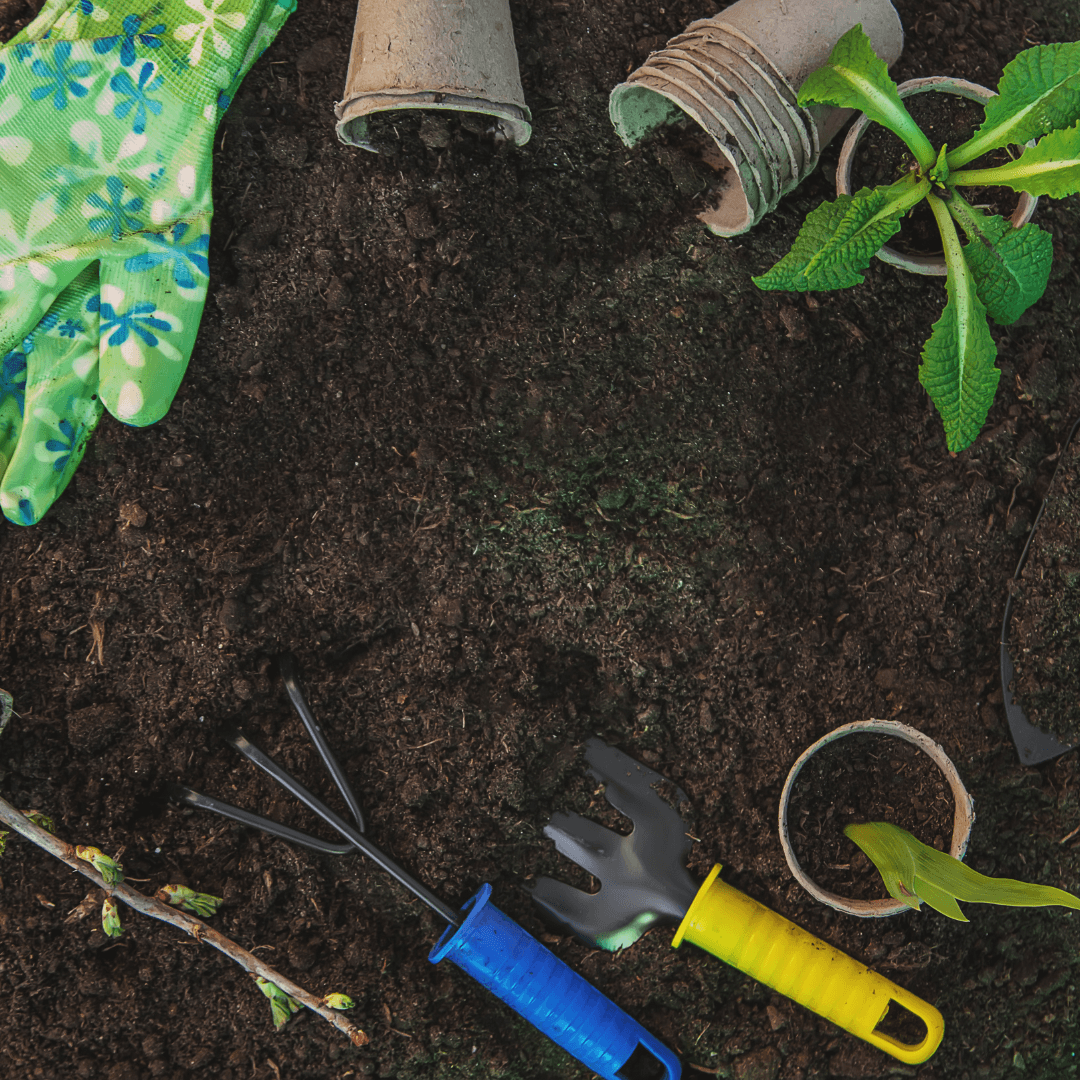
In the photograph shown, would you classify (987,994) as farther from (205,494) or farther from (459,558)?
(205,494)

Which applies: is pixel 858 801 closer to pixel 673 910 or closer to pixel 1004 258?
pixel 673 910

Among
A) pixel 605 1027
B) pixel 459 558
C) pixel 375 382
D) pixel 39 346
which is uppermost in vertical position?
pixel 39 346

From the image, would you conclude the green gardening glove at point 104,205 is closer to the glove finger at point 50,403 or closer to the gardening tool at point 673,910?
the glove finger at point 50,403

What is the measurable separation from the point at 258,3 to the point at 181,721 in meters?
1.02

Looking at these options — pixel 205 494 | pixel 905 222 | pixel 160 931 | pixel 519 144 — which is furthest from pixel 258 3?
pixel 160 931

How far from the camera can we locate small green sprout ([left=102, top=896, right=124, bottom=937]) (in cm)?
107

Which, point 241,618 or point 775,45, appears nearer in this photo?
point 775,45

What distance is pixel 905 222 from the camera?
1.22m

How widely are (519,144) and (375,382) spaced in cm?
40

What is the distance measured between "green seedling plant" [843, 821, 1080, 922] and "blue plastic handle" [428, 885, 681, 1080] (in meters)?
0.42

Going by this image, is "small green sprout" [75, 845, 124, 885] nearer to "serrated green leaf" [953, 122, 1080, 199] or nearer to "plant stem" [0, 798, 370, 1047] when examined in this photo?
"plant stem" [0, 798, 370, 1047]

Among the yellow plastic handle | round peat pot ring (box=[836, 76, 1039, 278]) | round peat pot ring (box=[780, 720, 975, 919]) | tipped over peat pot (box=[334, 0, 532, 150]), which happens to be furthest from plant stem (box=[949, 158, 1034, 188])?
the yellow plastic handle

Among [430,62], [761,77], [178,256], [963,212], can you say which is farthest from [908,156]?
[178,256]

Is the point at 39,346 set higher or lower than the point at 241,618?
higher
